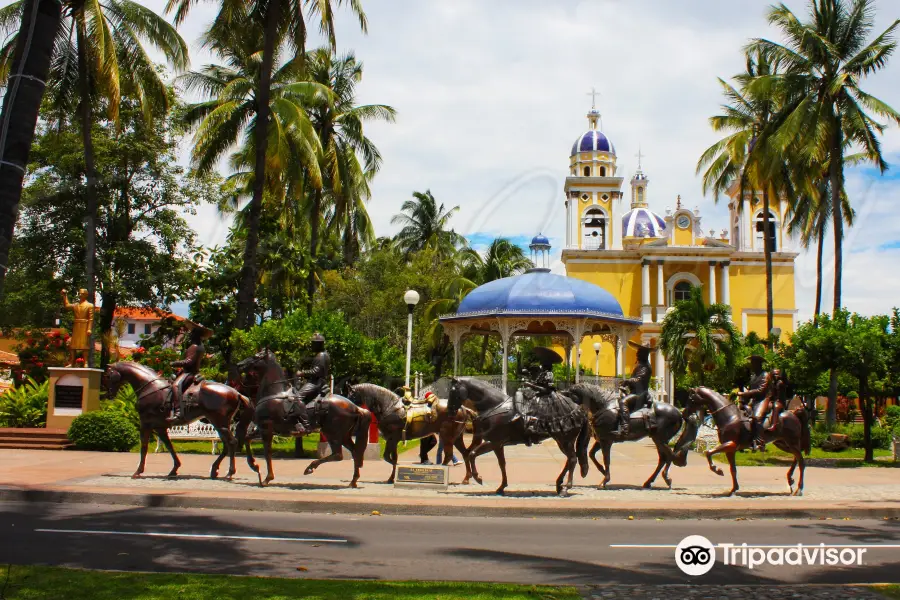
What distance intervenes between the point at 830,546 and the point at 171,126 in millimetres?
32813

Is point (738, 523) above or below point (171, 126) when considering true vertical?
below

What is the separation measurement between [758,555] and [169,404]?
1019cm

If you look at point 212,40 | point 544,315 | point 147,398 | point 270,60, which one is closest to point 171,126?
point 212,40

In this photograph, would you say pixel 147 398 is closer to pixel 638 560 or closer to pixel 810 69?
pixel 638 560

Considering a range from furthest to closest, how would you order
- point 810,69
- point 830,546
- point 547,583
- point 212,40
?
point 810,69 → point 212,40 → point 830,546 → point 547,583

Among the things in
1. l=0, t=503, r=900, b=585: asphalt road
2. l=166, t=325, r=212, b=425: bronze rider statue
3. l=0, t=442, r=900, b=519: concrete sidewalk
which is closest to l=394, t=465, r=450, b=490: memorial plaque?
l=0, t=442, r=900, b=519: concrete sidewalk

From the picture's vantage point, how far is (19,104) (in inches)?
296

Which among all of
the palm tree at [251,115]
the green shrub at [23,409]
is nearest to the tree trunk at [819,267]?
the palm tree at [251,115]

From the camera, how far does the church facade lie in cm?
5644

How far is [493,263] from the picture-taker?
4491cm

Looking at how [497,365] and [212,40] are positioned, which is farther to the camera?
[497,365]

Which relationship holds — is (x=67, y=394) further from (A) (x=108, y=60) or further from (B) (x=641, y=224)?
(B) (x=641, y=224)

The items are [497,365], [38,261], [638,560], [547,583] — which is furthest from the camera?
[497,365]

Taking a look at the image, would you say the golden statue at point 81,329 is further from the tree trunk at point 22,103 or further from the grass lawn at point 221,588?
the grass lawn at point 221,588
